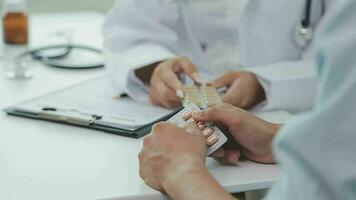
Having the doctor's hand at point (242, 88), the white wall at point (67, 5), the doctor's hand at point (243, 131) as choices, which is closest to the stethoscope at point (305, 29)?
the doctor's hand at point (242, 88)

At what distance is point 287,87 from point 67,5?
4.44 feet

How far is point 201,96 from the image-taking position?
4.39ft

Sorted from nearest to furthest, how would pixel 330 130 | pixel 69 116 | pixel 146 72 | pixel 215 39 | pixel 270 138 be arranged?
pixel 330 130 → pixel 270 138 → pixel 69 116 → pixel 146 72 → pixel 215 39

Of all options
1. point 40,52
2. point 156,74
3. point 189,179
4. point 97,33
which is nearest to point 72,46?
point 40,52

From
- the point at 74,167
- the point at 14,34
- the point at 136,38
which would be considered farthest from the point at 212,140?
the point at 14,34

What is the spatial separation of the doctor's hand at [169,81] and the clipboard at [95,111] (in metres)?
0.02

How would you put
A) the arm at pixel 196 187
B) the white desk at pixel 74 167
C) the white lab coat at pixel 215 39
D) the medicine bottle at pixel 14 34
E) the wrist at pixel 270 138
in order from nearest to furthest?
the arm at pixel 196 187 → the white desk at pixel 74 167 → the wrist at pixel 270 138 → the white lab coat at pixel 215 39 → the medicine bottle at pixel 14 34

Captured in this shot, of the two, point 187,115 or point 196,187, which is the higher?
point 187,115

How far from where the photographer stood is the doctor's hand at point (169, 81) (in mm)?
→ 1408

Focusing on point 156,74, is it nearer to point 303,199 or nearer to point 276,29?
point 276,29

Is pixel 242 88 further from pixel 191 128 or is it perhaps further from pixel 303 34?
pixel 191 128

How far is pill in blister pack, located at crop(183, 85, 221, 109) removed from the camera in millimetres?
1298

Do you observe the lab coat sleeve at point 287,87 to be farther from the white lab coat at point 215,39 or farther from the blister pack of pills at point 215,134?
the blister pack of pills at point 215,134

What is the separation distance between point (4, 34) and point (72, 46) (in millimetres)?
251
